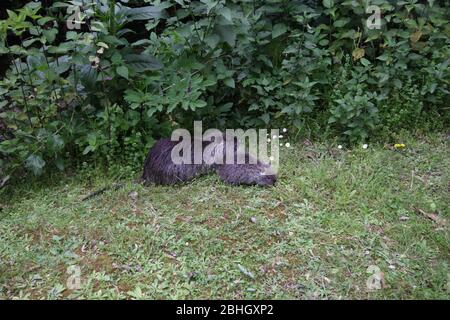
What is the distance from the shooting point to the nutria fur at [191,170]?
3.71 metres

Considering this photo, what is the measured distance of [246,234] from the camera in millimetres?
3121

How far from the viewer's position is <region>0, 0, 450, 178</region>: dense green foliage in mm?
3791

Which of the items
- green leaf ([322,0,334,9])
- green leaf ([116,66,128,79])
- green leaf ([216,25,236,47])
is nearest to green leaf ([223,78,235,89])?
green leaf ([216,25,236,47])

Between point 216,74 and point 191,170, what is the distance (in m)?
1.04

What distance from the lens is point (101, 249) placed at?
9.98ft

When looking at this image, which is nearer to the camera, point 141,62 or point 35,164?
point 35,164

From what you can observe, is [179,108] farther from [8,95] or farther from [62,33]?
[62,33]

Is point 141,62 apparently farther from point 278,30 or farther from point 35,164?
point 278,30

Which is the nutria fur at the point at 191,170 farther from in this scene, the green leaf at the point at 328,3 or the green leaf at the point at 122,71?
the green leaf at the point at 328,3

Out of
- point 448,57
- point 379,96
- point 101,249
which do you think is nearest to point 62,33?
point 101,249

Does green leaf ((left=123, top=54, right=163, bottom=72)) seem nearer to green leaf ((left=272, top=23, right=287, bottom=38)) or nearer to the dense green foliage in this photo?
the dense green foliage

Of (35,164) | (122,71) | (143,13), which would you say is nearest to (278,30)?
(143,13)

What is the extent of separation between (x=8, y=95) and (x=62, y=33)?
1810mm
